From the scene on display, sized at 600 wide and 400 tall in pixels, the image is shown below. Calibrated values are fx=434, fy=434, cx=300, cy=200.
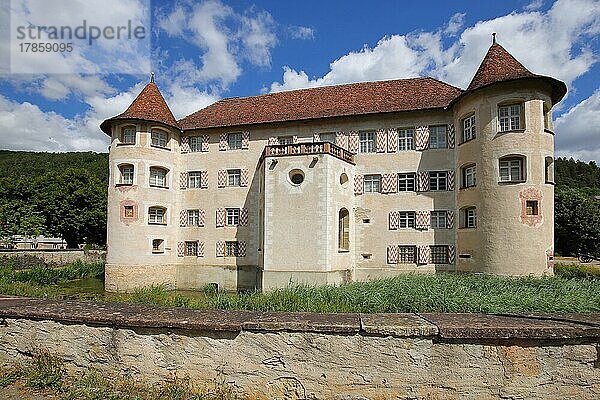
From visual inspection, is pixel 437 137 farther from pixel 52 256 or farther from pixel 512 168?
pixel 52 256

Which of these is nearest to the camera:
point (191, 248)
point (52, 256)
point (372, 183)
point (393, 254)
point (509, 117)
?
point (509, 117)

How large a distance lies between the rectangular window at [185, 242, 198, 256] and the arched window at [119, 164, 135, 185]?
17.7 ft

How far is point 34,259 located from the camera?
1475 inches

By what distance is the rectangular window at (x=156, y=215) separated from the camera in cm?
2712

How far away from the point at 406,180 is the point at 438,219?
2811 millimetres

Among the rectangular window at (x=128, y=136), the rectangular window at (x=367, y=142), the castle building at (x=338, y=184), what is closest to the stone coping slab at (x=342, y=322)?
the castle building at (x=338, y=184)

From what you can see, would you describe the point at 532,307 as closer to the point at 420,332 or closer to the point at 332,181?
the point at 420,332

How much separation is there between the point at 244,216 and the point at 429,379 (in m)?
23.6

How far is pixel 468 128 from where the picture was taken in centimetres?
2264

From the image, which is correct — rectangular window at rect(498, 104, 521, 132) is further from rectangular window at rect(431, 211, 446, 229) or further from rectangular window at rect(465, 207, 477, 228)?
rectangular window at rect(431, 211, 446, 229)

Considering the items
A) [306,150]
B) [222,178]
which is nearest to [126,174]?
[222,178]

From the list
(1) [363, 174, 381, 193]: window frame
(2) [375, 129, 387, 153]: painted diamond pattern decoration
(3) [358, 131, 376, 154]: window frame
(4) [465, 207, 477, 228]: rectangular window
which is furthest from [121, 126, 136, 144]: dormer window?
(4) [465, 207, 477, 228]: rectangular window

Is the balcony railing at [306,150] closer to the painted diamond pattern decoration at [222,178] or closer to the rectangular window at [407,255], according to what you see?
the painted diamond pattern decoration at [222,178]

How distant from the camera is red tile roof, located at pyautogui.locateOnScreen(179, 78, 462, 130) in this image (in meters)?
24.9
